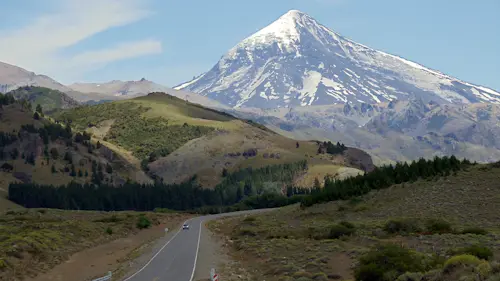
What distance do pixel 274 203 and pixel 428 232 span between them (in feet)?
347

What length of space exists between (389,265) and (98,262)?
29711 mm

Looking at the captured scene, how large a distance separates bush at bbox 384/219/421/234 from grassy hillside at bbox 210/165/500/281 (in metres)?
0.08

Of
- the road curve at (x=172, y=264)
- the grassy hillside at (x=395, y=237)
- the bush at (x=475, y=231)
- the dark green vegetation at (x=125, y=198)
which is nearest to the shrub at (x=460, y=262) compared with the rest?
the grassy hillside at (x=395, y=237)

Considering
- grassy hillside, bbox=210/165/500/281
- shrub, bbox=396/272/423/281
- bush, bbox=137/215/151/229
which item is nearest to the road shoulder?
grassy hillside, bbox=210/165/500/281

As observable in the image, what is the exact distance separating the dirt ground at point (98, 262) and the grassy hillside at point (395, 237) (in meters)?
9.63

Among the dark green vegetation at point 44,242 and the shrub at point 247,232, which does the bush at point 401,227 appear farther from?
the dark green vegetation at point 44,242

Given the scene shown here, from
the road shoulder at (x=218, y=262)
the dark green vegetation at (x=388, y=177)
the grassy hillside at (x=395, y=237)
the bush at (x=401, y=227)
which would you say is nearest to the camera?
the grassy hillside at (x=395, y=237)

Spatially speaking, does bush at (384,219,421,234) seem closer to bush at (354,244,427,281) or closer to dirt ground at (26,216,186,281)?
bush at (354,244,427,281)

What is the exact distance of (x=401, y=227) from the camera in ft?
167

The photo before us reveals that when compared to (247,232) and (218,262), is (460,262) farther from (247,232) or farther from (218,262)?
(247,232)

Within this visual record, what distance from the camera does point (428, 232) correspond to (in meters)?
49.5

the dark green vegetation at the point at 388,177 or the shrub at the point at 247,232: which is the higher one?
the dark green vegetation at the point at 388,177

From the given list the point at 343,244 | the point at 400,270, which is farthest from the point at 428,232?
the point at 400,270

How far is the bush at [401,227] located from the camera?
5055 cm
